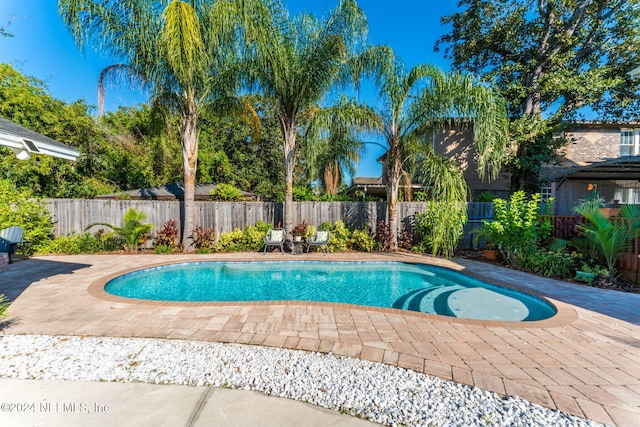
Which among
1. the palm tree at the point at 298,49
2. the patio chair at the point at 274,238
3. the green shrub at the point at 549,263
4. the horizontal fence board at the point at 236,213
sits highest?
the palm tree at the point at 298,49

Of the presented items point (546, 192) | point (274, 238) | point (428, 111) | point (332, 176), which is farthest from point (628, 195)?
point (274, 238)

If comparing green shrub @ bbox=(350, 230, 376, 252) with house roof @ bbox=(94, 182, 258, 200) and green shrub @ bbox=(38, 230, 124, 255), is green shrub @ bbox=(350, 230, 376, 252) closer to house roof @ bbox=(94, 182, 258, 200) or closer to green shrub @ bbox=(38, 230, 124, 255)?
house roof @ bbox=(94, 182, 258, 200)

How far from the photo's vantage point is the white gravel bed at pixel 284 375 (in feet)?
7.28

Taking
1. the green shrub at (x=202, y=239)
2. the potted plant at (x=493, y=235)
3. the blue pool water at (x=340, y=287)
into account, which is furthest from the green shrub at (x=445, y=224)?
the green shrub at (x=202, y=239)

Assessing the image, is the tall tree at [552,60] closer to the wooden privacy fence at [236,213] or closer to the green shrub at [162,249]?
the wooden privacy fence at [236,213]

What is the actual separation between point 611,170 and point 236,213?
1513 centimetres

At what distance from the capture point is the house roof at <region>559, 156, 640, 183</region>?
10672mm

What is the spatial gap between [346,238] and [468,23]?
11.7 metres

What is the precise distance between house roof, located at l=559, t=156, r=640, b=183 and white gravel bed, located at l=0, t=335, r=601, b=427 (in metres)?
12.3

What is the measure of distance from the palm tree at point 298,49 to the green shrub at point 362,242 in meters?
4.82

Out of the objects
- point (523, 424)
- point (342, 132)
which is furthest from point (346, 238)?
point (523, 424)

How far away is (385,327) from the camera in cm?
388

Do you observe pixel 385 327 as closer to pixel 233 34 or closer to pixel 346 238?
pixel 346 238

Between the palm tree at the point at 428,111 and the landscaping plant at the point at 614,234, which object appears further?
the palm tree at the point at 428,111
